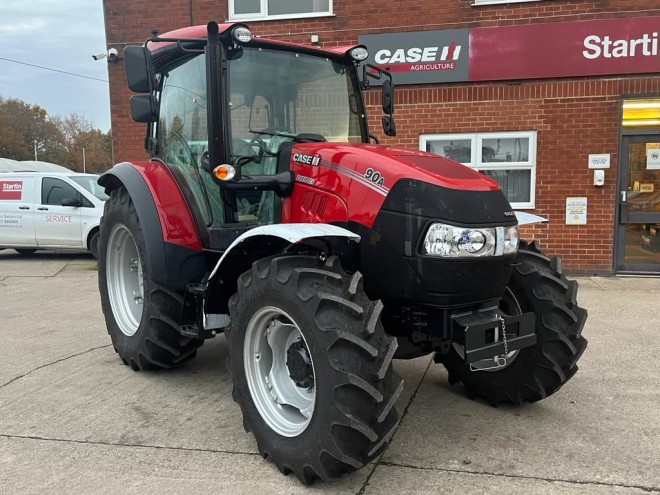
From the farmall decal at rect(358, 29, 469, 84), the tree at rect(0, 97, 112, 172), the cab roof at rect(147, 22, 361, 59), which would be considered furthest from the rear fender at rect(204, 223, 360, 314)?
the tree at rect(0, 97, 112, 172)

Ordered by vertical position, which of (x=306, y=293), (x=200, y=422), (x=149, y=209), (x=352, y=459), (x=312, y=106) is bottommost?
(x=200, y=422)

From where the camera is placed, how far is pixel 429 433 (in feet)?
11.2

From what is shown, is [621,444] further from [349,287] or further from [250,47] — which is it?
[250,47]

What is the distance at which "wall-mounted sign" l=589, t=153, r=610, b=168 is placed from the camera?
8491 mm

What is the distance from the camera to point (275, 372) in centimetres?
321

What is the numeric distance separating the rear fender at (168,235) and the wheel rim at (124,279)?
830 mm

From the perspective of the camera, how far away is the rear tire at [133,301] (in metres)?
4.04

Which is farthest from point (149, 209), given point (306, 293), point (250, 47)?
point (306, 293)

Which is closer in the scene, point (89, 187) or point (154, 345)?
point (154, 345)

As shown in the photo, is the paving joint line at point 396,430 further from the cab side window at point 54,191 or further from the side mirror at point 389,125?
the cab side window at point 54,191

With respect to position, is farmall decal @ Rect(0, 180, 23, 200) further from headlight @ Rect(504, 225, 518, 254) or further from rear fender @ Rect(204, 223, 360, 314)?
headlight @ Rect(504, 225, 518, 254)

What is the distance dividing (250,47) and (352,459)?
8.58 ft

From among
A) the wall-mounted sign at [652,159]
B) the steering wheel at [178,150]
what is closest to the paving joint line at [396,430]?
the steering wheel at [178,150]

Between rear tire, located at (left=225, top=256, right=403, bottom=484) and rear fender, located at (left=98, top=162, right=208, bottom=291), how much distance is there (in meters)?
0.90
